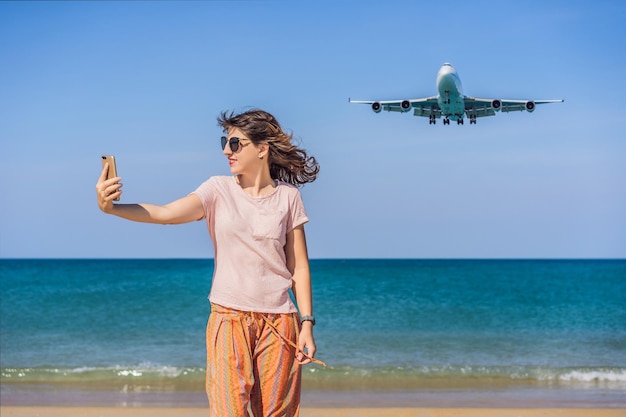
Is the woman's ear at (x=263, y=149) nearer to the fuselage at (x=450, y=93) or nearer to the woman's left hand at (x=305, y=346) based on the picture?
the woman's left hand at (x=305, y=346)

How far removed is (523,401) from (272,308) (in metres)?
8.26

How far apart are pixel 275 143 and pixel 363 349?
47.9 feet

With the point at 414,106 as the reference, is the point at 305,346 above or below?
below

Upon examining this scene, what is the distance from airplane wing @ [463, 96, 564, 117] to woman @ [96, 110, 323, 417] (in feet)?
95.6

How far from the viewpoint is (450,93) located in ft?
105

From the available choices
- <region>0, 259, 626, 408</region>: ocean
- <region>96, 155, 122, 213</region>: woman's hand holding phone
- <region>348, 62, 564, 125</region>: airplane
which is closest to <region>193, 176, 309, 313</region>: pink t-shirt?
<region>96, 155, 122, 213</region>: woman's hand holding phone

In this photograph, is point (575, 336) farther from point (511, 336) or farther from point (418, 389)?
point (418, 389)

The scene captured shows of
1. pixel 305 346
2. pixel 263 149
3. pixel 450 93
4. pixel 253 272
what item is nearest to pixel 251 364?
pixel 305 346

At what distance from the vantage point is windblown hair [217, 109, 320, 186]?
3.62 m

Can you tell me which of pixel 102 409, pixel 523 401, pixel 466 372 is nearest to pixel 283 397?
pixel 102 409

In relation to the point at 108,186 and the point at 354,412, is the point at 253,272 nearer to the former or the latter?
the point at 108,186

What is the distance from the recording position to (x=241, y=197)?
11.7 feet

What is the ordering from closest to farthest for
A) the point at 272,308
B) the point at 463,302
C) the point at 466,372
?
the point at 272,308, the point at 466,372, the point at 463,302

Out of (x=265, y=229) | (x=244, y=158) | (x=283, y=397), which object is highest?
(x=244, y=158)
